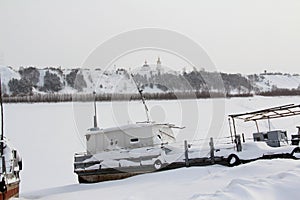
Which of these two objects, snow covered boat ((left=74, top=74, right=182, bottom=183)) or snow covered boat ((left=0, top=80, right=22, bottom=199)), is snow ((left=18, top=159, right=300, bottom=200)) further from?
snow covered boat ((left=74, top=74, right=182, bottom=183))

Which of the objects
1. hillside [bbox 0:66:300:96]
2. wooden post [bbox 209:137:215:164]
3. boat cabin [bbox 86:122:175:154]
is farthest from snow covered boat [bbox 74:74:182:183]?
hillside [bbox 0:66:300:96]

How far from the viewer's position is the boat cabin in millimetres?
20547

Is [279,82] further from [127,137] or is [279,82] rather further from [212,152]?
[212,152]

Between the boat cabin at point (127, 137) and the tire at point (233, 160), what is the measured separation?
3926 millimetres

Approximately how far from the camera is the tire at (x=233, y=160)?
17359mm

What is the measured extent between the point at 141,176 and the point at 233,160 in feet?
11.6

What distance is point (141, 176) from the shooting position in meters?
17.1

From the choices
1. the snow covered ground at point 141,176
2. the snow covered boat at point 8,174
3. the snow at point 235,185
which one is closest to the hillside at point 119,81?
the snow covered ground at point 141,176

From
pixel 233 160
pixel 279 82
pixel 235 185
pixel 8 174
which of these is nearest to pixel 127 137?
pixel 233 160

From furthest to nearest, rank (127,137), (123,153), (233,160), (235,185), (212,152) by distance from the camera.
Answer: (127,137), (123,153), (212,152), (233,160), (235,185)

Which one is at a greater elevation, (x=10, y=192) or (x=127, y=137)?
(x=127, y=137)

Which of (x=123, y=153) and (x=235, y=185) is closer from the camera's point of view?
(x=235, y=185)

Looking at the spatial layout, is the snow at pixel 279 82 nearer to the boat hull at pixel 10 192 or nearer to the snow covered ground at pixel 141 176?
the snow covered ground at pixel 141 176

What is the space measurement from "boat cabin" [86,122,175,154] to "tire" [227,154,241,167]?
3.93 metres
